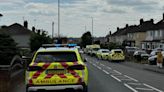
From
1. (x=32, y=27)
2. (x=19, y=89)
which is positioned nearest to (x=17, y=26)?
(x=32, y=27)

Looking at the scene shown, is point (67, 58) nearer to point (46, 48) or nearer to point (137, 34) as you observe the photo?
point (46, 48)

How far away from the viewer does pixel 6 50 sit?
26391 millimetres

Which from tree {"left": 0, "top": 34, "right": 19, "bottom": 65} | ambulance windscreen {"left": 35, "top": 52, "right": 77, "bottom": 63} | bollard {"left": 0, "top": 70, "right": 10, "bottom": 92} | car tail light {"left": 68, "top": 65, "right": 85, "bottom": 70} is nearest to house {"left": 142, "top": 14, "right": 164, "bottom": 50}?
tree {"left": 0, "top": 34, "right": 19, "bottom": 65}

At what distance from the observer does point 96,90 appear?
1658 cm

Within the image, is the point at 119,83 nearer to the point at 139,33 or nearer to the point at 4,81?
the point at 4,81

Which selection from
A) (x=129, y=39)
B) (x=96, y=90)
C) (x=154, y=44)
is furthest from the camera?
(x=129, y=39)

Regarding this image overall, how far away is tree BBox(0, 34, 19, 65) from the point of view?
23.9 meters

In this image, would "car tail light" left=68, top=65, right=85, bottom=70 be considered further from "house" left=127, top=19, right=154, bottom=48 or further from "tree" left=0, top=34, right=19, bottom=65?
"house" left=127, top=19, right=154, bottom=48

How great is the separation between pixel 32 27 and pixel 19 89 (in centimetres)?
10152

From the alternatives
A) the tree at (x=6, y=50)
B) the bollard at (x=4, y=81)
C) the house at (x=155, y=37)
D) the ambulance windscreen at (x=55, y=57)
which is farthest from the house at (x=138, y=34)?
the ambulance windscreen at (x=55, y=57)

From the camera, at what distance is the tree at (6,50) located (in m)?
23.9

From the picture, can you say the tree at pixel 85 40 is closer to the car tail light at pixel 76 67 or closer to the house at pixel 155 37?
the house at pixel 155 37

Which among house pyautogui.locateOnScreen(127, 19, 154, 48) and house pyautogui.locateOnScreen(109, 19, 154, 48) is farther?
house pyautogui.locateOnScreen(109, 19, 154, 48)

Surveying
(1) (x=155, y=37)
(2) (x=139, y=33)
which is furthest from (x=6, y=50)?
(2) (x=139, y=33)
